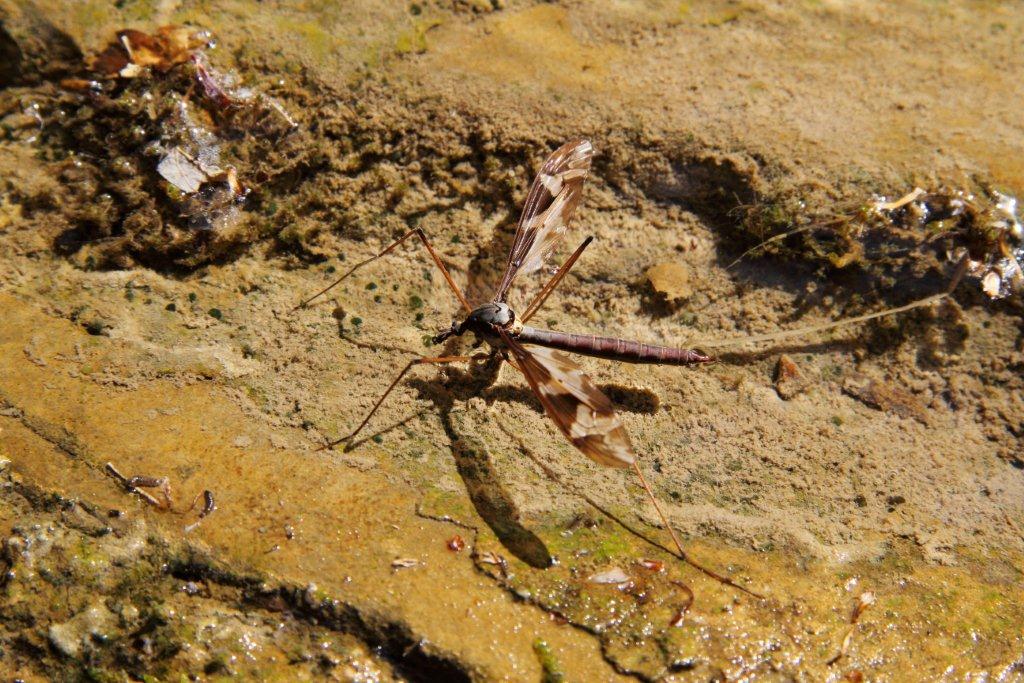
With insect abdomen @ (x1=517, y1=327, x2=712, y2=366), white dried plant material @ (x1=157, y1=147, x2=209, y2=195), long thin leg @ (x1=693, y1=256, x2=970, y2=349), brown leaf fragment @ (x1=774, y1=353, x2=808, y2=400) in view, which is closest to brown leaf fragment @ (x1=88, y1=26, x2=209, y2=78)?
white dried plant material @ (x1=157, y1=147, x2=209, y2=195)

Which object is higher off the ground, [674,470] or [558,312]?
[558,312]

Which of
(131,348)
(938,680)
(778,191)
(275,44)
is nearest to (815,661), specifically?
(938,680)

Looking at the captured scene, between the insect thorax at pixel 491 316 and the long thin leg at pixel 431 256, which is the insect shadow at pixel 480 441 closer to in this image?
the insect thorax at pixel 491 316

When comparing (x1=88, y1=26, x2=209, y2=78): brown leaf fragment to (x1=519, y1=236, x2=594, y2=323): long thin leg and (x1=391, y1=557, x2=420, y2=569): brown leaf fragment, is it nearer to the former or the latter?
(x1=519, y1=236, x2=594, y2=323): long thin leg

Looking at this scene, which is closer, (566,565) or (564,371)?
(566,565)

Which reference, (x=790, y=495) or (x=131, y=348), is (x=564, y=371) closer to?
(x=790, y=495)

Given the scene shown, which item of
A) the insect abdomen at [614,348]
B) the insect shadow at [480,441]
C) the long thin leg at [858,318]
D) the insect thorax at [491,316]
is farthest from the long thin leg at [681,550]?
the insect thorax at [491,316]

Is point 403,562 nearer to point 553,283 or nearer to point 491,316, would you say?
point 491,316
